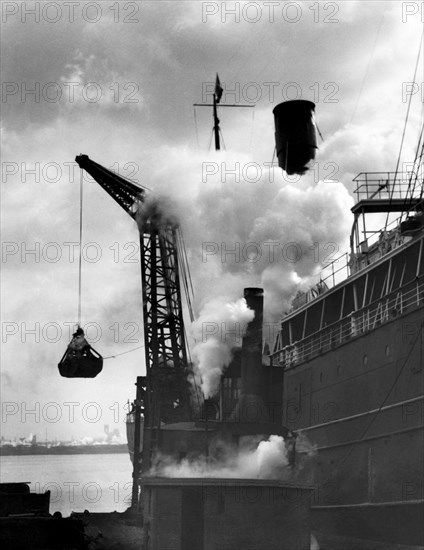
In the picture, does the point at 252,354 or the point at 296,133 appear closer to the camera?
the point at 252,354

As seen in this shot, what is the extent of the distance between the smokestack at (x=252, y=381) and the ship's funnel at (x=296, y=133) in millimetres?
6601

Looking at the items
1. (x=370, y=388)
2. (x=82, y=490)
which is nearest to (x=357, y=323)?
(x=370, y=388)

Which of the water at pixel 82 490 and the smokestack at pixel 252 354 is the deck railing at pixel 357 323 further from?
the water at pixel 82 490

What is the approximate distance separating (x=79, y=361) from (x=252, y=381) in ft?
22.7

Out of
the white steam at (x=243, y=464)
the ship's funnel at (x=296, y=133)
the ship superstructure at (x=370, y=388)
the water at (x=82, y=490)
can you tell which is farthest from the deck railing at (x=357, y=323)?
the water at (x=82, y=490)

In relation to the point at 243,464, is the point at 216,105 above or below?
above

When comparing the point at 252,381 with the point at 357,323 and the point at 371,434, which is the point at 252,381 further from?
the point at 371,434

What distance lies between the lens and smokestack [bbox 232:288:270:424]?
27.5 meters

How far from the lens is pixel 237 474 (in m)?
24.8

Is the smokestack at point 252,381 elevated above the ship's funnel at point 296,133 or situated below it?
below

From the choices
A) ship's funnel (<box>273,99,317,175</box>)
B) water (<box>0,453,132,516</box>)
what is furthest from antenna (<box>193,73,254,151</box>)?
water (<box>0,453,132,516</box>)

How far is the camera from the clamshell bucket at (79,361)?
24.4m

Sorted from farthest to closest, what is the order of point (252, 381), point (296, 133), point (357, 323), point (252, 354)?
point (296, 133) → point (252, 354) → point (252, 381) → point (357, 323)

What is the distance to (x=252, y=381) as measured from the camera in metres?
27.9
